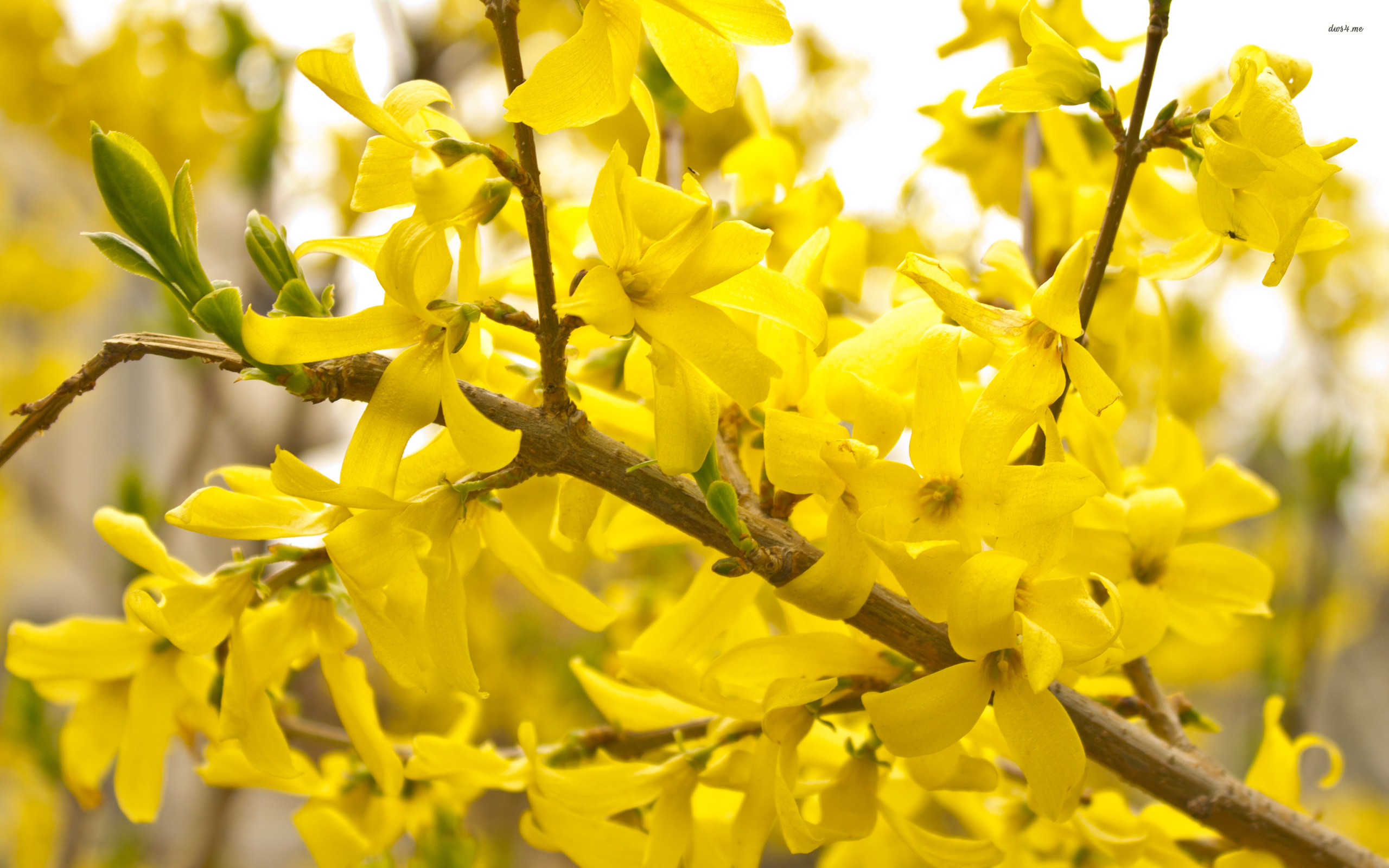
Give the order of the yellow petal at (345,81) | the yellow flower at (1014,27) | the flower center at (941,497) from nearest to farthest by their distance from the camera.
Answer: the yellow petal at (345,81) < the flower center at (941,497) < the yellow flower at (1014,27)

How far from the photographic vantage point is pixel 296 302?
0.44 metres

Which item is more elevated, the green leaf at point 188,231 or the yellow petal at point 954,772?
the green leaf at point 188,231

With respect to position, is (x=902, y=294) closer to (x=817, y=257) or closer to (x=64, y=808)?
(x=817, y=257)

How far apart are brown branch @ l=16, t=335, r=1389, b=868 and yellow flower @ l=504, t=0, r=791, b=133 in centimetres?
15

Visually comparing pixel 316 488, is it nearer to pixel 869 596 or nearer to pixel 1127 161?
pixel 869 596

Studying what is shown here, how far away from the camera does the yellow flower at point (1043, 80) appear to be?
48 centimetres

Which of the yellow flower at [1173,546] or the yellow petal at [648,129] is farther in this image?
the yellow flower at [1173,546]

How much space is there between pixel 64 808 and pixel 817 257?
1.86 m

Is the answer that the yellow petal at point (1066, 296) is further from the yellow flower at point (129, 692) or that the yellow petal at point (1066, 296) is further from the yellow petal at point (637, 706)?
the yellow flower at point (129, 692)

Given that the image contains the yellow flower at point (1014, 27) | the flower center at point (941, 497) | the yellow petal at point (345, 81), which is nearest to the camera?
the yellow petal at point (345, 81)

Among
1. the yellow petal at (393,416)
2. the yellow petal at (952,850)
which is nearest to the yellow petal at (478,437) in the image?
the yellow petal at (393,416)

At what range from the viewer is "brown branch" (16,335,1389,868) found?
1.48ft

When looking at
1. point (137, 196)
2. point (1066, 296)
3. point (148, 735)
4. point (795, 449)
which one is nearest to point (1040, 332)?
point (1066, 296)

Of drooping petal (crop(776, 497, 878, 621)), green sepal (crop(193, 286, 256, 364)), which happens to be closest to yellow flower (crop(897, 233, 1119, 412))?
drooping petal (crop(776, 497, 878, 621))
